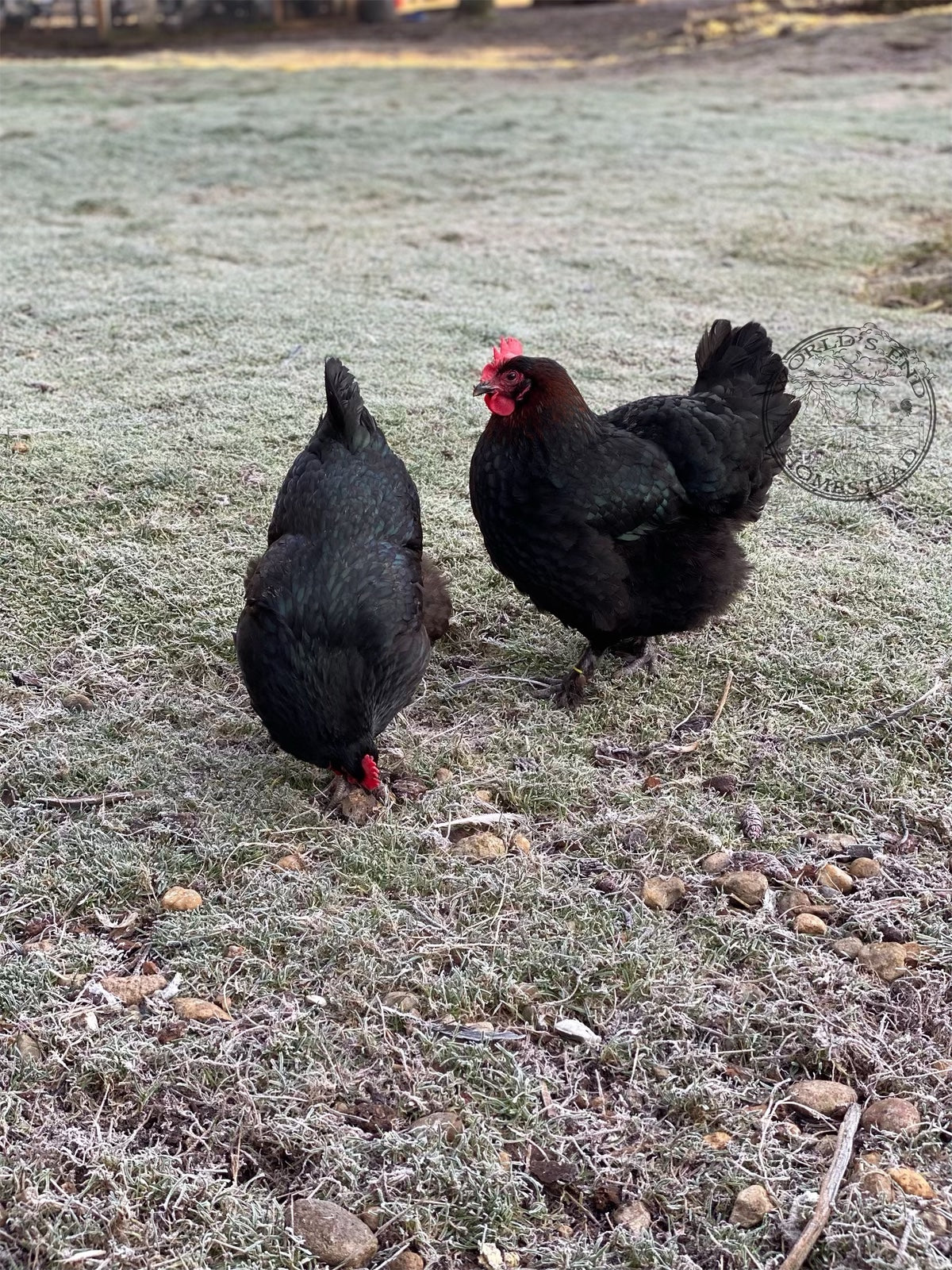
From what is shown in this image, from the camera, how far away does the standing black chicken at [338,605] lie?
2.56 metres

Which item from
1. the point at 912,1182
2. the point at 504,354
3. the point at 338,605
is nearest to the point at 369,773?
the point at 338,605

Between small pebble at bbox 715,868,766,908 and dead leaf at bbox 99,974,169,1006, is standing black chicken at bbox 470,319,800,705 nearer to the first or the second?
small pebble at bbox 715,868,766,908

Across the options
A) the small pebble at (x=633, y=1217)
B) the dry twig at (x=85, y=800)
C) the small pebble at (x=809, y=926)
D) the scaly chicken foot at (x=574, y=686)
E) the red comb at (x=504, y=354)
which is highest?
the red comb at (x=504, y=354)

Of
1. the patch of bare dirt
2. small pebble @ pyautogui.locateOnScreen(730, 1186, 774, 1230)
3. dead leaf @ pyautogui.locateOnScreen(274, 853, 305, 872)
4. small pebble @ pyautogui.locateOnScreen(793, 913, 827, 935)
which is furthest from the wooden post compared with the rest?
small pebble @ pyautogui.locateOnScreen(730, 1186, 774, 1230)

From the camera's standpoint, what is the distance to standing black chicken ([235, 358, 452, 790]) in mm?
2562

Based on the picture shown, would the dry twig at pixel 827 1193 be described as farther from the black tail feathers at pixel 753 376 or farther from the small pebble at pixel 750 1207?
the black tail feathers at pixel 753 376

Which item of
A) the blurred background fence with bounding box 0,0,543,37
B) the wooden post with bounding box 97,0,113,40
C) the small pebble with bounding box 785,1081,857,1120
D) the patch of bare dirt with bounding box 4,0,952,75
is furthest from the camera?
the blurred background fence with bounding box 0,0,543,37

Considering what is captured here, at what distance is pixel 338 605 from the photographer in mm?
2637

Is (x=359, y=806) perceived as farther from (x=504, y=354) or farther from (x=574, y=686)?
(x=504, y=354)

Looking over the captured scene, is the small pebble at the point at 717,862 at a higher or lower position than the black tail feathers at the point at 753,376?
lower

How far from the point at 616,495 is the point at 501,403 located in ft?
1.36

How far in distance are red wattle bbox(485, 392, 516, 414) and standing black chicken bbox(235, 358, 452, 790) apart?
34 cm

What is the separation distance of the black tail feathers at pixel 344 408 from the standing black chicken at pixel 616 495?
13.6 inches

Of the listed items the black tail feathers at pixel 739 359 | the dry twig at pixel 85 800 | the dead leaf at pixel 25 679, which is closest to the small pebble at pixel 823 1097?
the dry twig at pixel 85 800
